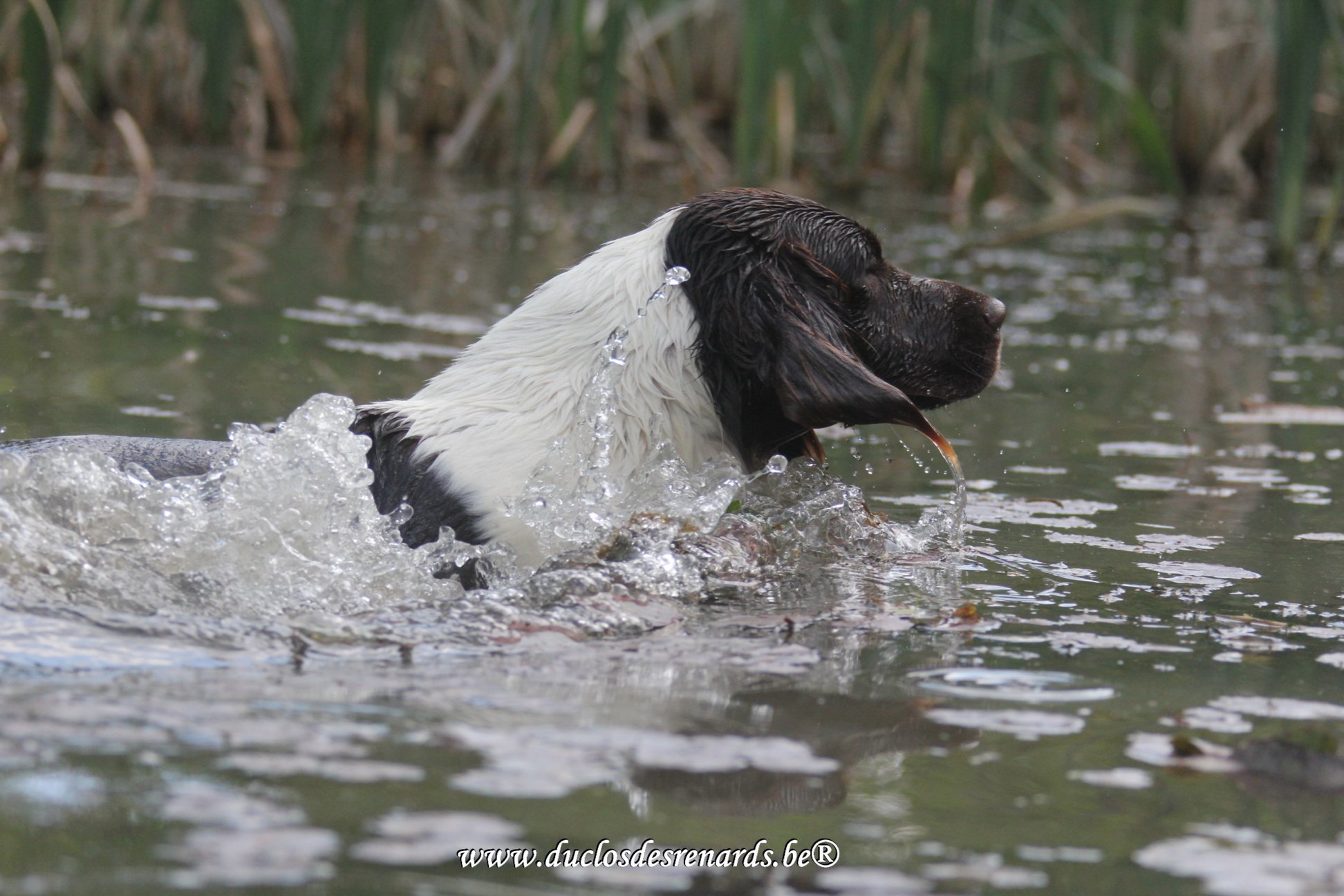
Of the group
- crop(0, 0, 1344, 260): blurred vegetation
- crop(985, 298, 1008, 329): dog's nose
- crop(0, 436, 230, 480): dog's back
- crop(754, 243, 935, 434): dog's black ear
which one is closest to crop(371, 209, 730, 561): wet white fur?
crop(754, 243, 935, 434): dog's black ear

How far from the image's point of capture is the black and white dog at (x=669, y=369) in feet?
11.5

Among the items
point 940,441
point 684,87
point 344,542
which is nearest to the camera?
point 344,542

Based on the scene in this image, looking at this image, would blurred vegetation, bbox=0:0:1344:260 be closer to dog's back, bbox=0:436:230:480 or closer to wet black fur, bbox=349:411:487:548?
dog's back, bbox=0:436:230:480

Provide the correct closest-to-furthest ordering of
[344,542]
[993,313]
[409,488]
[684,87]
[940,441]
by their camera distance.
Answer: [344,542]
[409,488]
[940,441]
[993,313]
[684,87]

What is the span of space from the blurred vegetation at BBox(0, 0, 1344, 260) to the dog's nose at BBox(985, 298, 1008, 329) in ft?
17.8

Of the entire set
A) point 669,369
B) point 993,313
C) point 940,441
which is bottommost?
point 940,441

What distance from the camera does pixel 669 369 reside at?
12.0 feet

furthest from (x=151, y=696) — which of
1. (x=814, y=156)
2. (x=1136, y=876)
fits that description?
(x=814, y=156)

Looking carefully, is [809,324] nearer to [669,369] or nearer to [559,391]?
[669,369]

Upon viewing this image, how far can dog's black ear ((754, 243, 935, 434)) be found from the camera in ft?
11.4

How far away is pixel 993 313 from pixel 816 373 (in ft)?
2.45

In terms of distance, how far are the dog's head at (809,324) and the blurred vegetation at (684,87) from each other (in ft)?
18.2

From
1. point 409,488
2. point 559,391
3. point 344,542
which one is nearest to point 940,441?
point 559,391

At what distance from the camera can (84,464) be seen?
3.56 metres
